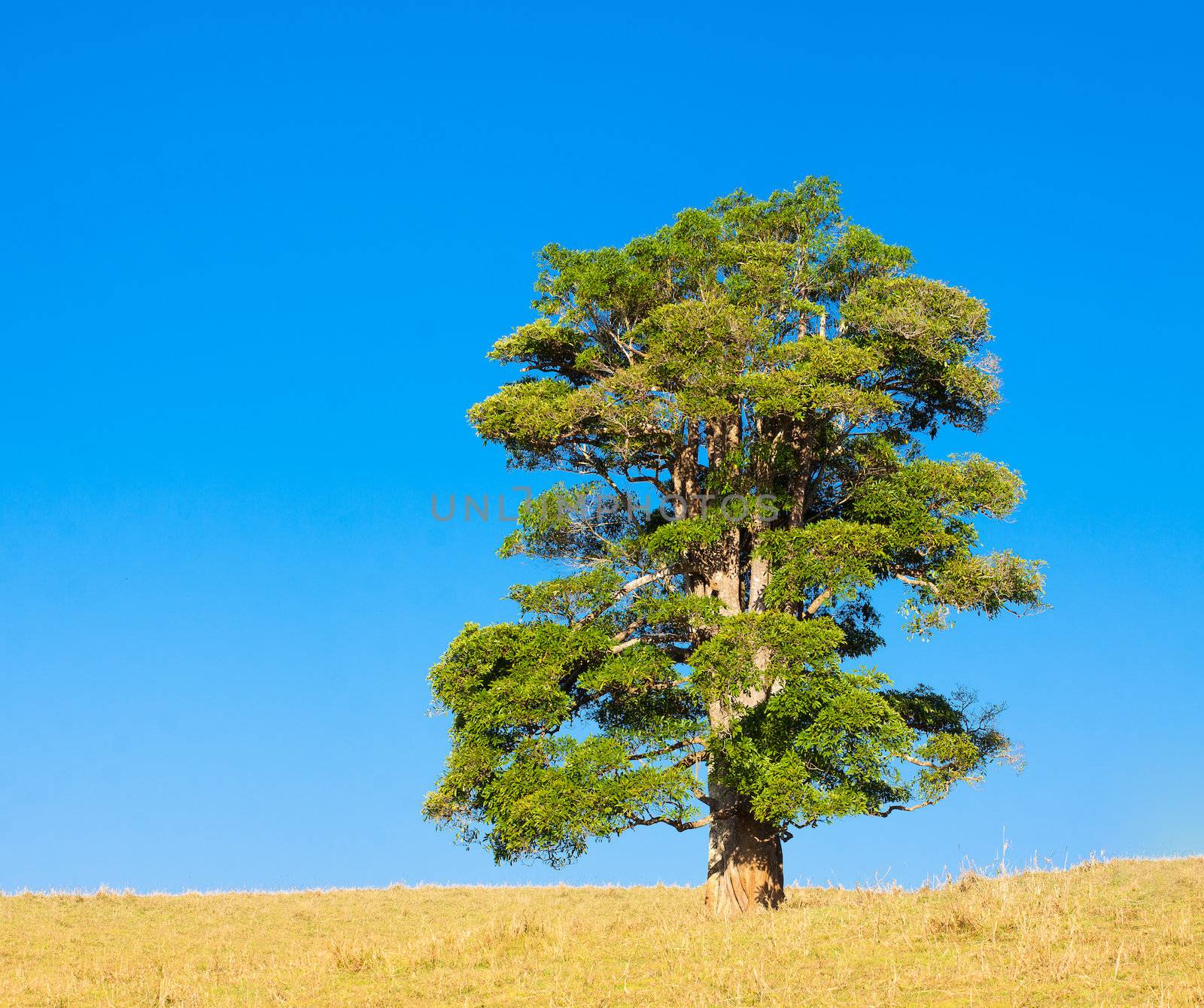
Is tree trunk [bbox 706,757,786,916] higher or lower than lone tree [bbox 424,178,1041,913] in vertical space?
Result: lower

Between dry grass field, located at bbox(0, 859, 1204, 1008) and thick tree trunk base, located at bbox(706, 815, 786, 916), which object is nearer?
dry grass field, located at bbox(0, 859, 1204, 1008)

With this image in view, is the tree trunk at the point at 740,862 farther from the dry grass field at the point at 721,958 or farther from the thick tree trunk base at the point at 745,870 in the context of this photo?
the dry grass field at the point at 721,958

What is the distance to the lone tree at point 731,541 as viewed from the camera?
22.0 metres

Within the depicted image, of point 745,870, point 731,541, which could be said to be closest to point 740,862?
point 745,870

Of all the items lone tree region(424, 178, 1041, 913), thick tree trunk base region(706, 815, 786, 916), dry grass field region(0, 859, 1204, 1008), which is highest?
lone tree region(424, 178, 1041, 913)

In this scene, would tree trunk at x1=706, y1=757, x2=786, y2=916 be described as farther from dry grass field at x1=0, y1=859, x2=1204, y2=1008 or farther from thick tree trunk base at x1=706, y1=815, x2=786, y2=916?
dry grass field at x1=0, y1=859, x2=1204, y2=1008

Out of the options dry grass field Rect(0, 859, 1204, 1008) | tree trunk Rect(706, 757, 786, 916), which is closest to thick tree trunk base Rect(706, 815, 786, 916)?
tree trunk Rect(706, 757, 786, 916)

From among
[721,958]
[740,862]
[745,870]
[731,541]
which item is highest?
[731,541]

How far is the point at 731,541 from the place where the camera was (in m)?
26.2

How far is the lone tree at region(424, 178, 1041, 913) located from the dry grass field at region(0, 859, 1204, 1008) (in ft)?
8.23

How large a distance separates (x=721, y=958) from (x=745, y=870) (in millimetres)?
8172

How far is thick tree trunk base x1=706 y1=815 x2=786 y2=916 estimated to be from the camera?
23.7 metres

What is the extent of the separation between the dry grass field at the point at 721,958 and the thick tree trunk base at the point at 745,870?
959 millimetres

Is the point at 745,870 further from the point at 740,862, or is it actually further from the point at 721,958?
the point at 721,958
